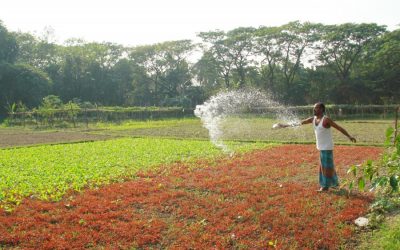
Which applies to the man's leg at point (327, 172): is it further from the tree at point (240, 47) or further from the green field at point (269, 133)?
the tree at point (240, 47)

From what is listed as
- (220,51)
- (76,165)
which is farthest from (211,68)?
(76,165)

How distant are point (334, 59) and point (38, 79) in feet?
158

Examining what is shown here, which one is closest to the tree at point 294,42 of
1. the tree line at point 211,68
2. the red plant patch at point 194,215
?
the tree line at point 211,68

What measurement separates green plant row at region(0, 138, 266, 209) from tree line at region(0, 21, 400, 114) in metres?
39.8

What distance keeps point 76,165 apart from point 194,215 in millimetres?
7840

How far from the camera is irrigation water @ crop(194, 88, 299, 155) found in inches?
1831

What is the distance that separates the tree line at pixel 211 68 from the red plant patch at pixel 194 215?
48.3 meters

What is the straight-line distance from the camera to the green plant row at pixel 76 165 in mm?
10711

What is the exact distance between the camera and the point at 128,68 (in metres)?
75.9

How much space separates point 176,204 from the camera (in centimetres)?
920

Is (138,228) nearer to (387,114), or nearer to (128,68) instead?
(387,114)

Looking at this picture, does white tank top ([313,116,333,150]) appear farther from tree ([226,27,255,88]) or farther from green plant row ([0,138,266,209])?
tree ([226,27,255,88])

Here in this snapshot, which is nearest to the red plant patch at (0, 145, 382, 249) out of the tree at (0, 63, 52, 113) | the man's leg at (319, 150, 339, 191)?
the man's leg at (319, 150, 339, 191)

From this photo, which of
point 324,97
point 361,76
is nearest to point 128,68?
point 324,97
